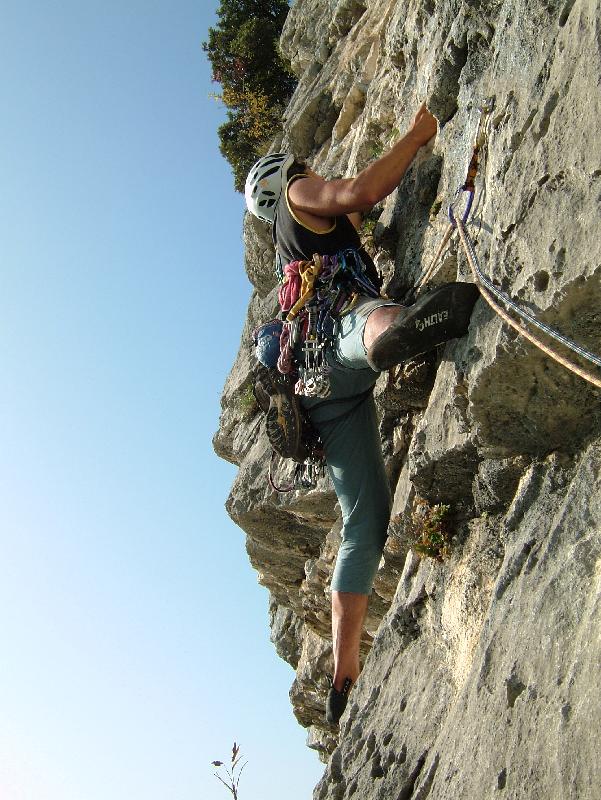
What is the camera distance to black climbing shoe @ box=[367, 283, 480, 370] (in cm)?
418

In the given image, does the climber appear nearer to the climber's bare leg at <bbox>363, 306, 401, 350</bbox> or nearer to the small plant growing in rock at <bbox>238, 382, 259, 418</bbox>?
the climber's bare leg at <bbox>363, 306, 401, 350</bbox>

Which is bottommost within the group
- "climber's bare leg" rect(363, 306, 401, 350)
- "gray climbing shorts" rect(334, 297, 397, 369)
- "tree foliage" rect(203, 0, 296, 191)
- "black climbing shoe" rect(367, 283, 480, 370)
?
"black climbing shoe" rect(367, 283, 480, 370)

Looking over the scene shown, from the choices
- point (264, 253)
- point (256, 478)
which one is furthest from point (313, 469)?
point (264, 253)

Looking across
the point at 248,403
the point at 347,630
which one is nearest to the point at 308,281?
the point at 347,630

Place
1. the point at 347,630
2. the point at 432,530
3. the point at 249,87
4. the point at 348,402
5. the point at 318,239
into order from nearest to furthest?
1. the point at 432,530
2. the point at 347,630
3. the point at 318,239
4. the point at 348,402
5. the point at 249,87

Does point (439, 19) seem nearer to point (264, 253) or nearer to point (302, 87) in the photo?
point (264, 253)

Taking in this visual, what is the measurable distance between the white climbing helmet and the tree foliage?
783 centimetres

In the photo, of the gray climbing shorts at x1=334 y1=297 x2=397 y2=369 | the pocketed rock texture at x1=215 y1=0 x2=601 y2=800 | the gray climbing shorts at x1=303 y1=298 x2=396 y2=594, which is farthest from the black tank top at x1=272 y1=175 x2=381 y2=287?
the gray climbing shorts at x1=303 y1=298 x2=396 y2=594

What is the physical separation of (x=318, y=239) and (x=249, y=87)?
10.2 m

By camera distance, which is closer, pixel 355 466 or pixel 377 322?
pixel 377 322

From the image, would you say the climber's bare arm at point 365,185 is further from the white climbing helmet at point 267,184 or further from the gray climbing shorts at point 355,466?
the gray climbing shorts at point 355,466

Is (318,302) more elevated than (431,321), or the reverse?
(318,302)

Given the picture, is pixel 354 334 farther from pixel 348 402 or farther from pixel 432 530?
pixel 432 530

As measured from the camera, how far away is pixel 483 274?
4.13 metres
